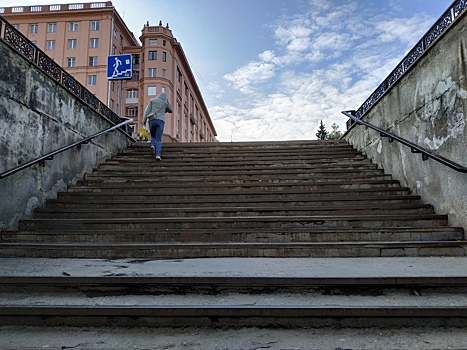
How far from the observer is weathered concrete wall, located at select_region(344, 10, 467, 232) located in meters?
4.20

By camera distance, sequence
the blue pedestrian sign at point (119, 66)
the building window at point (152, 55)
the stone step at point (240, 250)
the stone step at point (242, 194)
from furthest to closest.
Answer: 1. the building window at point (152, 55)
2. the blue pedestrian sign at point (119, 66)
3. the stone step at point (242, 194)
4. the stone step at point (240, 250)

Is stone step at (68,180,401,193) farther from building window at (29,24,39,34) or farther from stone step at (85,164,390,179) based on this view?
building window at (29,24,39,34)

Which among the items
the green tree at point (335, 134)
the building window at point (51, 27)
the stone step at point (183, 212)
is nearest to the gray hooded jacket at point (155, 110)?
the stone step at point (183, 212)

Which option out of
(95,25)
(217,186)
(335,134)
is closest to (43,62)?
(217,186)

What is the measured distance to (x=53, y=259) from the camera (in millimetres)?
3727

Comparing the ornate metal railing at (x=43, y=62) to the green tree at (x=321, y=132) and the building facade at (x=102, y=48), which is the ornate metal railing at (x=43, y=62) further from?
the green tree at (x=321, y=132)

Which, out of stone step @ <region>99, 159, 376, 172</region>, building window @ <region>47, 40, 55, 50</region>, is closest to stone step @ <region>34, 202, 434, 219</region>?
stone step @ <region>99, 159, 376, 172</region>

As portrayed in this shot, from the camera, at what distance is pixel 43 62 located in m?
5.57

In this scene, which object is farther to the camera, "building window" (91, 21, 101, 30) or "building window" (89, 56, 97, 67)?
"building window" (91, 21, 101, 30)

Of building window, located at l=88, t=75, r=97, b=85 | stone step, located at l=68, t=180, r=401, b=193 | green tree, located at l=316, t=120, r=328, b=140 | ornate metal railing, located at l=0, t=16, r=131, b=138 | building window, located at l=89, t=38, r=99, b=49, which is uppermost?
building window, located at l=89, t=38, r=99, b=49

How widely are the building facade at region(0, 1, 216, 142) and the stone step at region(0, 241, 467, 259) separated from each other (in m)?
30.5

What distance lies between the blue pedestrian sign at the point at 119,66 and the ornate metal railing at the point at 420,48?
800 centimetres

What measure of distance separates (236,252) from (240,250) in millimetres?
54

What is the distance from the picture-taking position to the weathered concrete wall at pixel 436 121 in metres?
4.20
